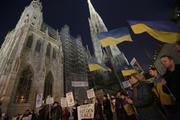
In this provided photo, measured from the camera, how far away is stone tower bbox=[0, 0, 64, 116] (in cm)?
1034

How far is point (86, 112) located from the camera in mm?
4812

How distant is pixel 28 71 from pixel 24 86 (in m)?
2.15

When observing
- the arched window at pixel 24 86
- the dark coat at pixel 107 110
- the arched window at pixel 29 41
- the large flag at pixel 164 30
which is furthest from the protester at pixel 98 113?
the arched window at pixel 29 41

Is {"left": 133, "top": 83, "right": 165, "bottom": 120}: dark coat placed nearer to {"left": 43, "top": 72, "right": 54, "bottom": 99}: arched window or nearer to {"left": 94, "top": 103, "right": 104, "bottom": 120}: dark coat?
{"left": 94, "top": 103, "right": 104, "bottom": 120}: dark coat

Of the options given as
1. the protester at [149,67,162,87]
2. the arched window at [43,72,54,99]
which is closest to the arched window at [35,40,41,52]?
the arched window at [43,72,54,99]

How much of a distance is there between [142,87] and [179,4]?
39.1ft

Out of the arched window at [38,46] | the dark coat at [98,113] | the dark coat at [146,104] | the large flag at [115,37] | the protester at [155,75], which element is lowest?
the dark coat at [98,113]

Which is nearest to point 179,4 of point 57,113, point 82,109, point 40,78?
point 82,109

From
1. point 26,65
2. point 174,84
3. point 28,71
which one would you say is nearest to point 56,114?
point 174,84

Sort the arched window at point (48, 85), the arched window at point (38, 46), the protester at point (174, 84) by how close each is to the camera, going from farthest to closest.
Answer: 1. the arched window at point (38, 46)
2. the arched window at point (48, 85)
3. the protester at point (174, 84)

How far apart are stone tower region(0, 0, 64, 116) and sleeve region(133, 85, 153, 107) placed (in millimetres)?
12285

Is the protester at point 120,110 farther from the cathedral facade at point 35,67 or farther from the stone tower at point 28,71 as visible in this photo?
the stone tower at point 28,71

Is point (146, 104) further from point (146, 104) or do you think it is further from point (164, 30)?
point (164, 30)

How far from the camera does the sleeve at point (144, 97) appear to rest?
1943 millimetres
